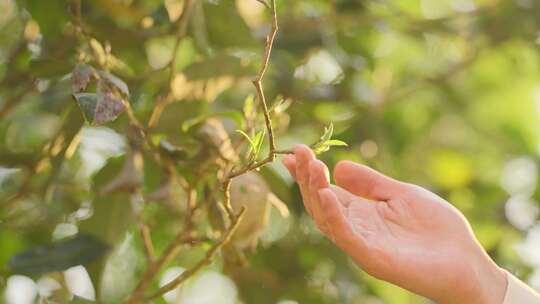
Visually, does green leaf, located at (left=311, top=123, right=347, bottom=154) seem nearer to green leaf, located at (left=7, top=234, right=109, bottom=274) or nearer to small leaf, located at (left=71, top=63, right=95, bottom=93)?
small leaf, located at (left=71, top=63, right=95, bottom=93)

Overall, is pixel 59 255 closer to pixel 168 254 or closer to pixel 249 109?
pixel 168 254

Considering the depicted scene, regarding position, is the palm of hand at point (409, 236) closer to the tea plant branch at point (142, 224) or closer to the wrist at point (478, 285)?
the wrist at point (478, 285)

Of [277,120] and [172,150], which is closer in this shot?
[172,150]

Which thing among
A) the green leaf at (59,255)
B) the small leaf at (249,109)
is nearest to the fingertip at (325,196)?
the small leaf at (249,109)

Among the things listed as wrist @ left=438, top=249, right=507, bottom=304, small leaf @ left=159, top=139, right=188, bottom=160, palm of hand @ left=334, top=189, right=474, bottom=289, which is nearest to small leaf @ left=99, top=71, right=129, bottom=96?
small leaf @ left=159, top=139, right=188, bottom=160

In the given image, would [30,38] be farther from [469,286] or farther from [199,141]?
[469,286]

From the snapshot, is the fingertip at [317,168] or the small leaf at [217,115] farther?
the small leaf at [217,115]

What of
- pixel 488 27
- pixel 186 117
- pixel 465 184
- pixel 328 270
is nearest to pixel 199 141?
pixel 186 117

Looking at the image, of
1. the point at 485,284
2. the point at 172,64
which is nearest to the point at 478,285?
the point at 485,284

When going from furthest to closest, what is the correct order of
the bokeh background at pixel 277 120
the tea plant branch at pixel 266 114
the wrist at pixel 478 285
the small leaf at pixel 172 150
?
the bokeh background at pixel 277 120 < the small leaf at pixel 172 150 < the wrist at pixel 478 285 < the tea plant branch at pixel 266 114
